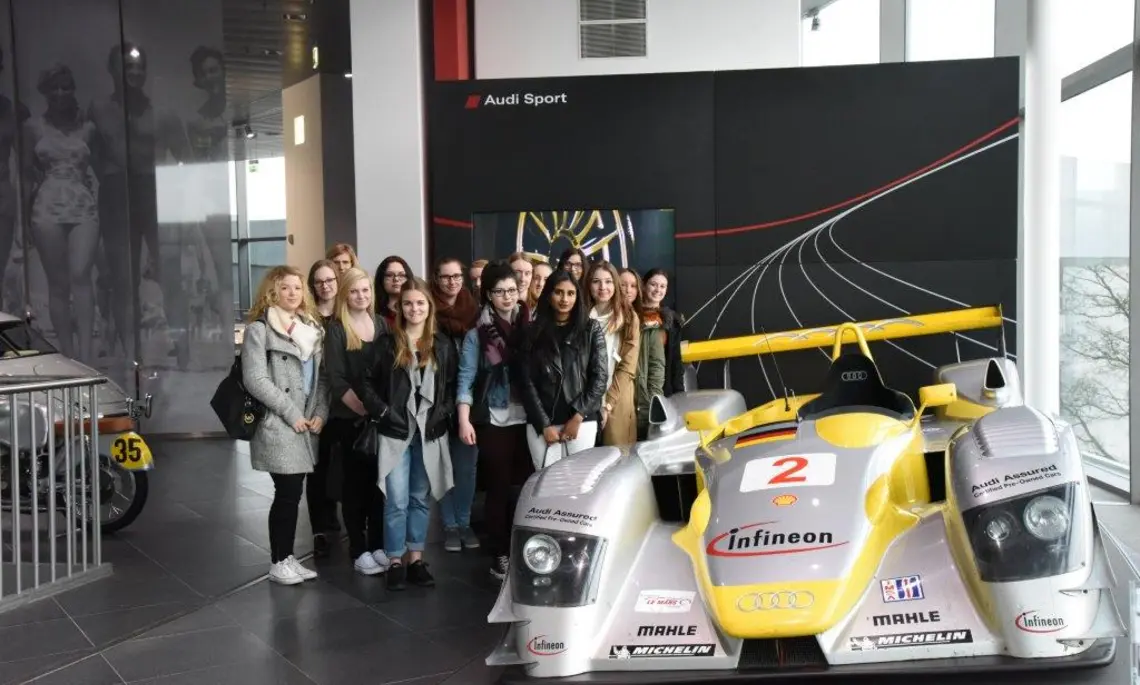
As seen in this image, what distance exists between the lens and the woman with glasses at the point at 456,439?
498 centimetres

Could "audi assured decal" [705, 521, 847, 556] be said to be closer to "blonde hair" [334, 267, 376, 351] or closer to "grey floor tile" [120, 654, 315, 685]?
"grey floor tile" [120, 654, 315, 685]

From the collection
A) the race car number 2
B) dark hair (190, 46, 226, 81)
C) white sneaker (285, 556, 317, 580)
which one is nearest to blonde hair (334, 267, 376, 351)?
white sneaker (285, 556, 317, 580)

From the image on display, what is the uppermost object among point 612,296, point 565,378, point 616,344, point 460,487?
point 612,296

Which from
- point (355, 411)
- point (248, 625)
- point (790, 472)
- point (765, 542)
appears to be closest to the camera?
point (765, 542)

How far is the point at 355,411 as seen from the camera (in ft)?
15.6

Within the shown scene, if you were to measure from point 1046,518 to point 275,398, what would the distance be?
301 centimetres

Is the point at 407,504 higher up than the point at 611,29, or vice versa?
the point at 611,29

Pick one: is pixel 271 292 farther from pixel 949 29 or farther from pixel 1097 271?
pixel 949 29

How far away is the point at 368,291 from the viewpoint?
4.62m

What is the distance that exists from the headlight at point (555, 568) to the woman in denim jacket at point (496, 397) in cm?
159

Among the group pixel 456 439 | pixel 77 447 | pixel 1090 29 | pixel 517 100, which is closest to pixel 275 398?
pixel 456 439

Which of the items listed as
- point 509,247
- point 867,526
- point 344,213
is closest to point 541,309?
point 867,526

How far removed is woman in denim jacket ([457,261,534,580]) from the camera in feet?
15.3

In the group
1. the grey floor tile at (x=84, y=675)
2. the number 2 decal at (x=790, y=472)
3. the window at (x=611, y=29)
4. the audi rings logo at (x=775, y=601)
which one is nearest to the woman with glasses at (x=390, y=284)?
the grey floor tile at (x=84, y=675)
